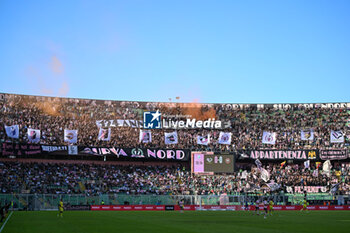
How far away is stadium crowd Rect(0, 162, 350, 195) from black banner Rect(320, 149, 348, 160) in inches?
85.3

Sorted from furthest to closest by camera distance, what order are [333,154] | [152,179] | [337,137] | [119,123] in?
[119,123] → [337,137] → [333,154] → [152,179]

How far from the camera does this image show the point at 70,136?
72.0 metres

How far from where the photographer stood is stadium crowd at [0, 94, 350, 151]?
236 feet

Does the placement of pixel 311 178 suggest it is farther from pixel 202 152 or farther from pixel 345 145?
pixel 202 152

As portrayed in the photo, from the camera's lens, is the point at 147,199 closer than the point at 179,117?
Yes

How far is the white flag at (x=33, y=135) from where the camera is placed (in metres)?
68.3

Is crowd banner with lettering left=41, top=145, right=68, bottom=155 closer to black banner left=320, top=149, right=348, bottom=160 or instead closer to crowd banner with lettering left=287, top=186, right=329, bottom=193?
crowd banner with lettering left=287, top=186, right=329, bottom=193

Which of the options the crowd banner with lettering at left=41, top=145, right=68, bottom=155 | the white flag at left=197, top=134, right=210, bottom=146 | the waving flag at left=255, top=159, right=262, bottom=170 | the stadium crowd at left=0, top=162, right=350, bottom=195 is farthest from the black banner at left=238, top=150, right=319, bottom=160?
the crowd banner with lettering at left=41, top=145, right=68, bottom=155

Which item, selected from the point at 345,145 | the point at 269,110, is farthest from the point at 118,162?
the point at 345,145

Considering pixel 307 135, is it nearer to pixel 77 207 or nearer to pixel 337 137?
pixel 337 137

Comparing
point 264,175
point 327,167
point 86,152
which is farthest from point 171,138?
point 327,167

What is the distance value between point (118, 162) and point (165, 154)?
26.3 feet

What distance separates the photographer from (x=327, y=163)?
73875 millimetres

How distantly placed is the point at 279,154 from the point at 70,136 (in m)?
33.8
